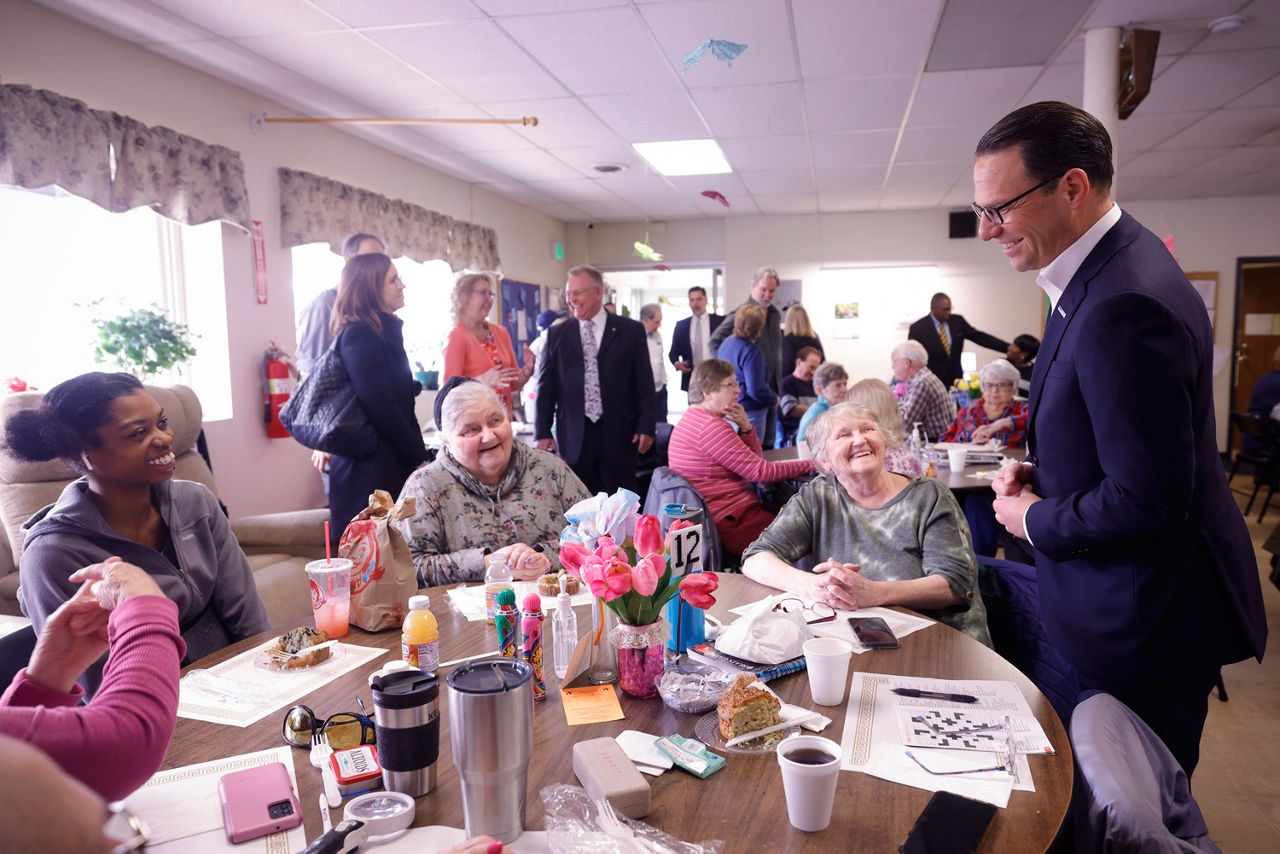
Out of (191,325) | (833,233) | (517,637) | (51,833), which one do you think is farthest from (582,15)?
(833,233)

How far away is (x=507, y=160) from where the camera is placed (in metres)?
6.43

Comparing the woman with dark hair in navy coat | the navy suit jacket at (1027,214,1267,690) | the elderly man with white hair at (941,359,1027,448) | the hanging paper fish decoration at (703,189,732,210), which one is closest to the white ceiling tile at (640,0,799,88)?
the woman with dark hair in navy coat

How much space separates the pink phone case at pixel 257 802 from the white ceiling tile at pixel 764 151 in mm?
5533

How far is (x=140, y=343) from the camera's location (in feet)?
12.1

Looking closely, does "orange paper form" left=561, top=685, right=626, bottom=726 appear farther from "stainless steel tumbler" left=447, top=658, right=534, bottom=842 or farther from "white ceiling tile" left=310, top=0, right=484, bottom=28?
"white ceiling tile" left=310, top=0, right=484, bottom=28

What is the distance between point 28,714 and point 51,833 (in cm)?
53

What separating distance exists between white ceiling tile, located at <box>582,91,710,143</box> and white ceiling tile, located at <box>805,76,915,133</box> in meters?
0.77

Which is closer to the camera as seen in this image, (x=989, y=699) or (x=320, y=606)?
(x=989, y=699)

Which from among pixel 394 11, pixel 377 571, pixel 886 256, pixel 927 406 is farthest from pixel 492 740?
pixel 886 256

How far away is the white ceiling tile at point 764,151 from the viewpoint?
5.87 metres

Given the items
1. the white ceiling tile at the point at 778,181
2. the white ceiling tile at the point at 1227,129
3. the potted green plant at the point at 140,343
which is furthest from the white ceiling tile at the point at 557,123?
the white ceiling tile at the point at 1227,129

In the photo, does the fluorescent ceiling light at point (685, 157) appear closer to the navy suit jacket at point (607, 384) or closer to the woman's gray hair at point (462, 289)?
the navy suit jacket at point (607, 384)

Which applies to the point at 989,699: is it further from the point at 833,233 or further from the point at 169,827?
the point at 833,233

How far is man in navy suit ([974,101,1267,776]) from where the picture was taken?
126cm
